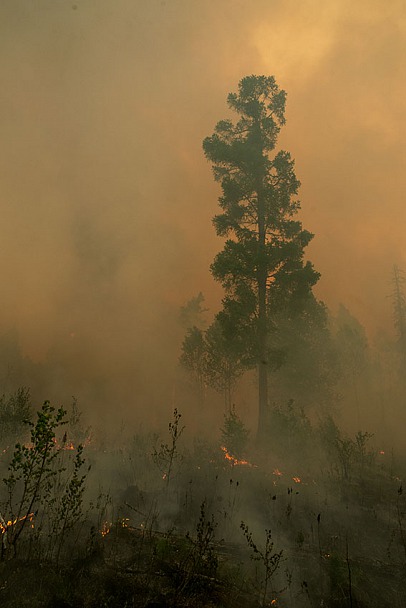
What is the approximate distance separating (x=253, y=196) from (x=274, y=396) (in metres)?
17.2

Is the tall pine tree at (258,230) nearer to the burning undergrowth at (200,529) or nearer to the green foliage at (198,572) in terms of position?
the burning undergrowth at (200,529)

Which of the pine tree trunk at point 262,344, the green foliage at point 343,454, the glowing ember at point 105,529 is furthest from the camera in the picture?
the pine tree trunk at point 262,344

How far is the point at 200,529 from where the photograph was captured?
23.1 feet

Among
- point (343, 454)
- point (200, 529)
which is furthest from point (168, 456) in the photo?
point (200, 529)

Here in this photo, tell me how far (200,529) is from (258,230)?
44.9ft

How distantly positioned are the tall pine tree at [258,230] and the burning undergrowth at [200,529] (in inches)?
147

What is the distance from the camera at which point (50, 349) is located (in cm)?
4266

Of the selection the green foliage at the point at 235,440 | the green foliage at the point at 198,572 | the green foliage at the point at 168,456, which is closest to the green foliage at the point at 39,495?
the green foliage at the point at 198,572

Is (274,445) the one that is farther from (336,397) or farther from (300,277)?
(336,397)

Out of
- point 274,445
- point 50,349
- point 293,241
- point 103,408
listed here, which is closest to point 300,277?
point 293,241

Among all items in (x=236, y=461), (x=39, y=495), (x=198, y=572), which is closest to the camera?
(x=198, y=572)

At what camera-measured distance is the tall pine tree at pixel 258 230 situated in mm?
16062

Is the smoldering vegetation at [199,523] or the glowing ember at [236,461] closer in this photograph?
the smoldering vegetation at [199,523]

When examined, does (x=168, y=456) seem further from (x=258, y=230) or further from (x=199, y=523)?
(x=258, y=230)
